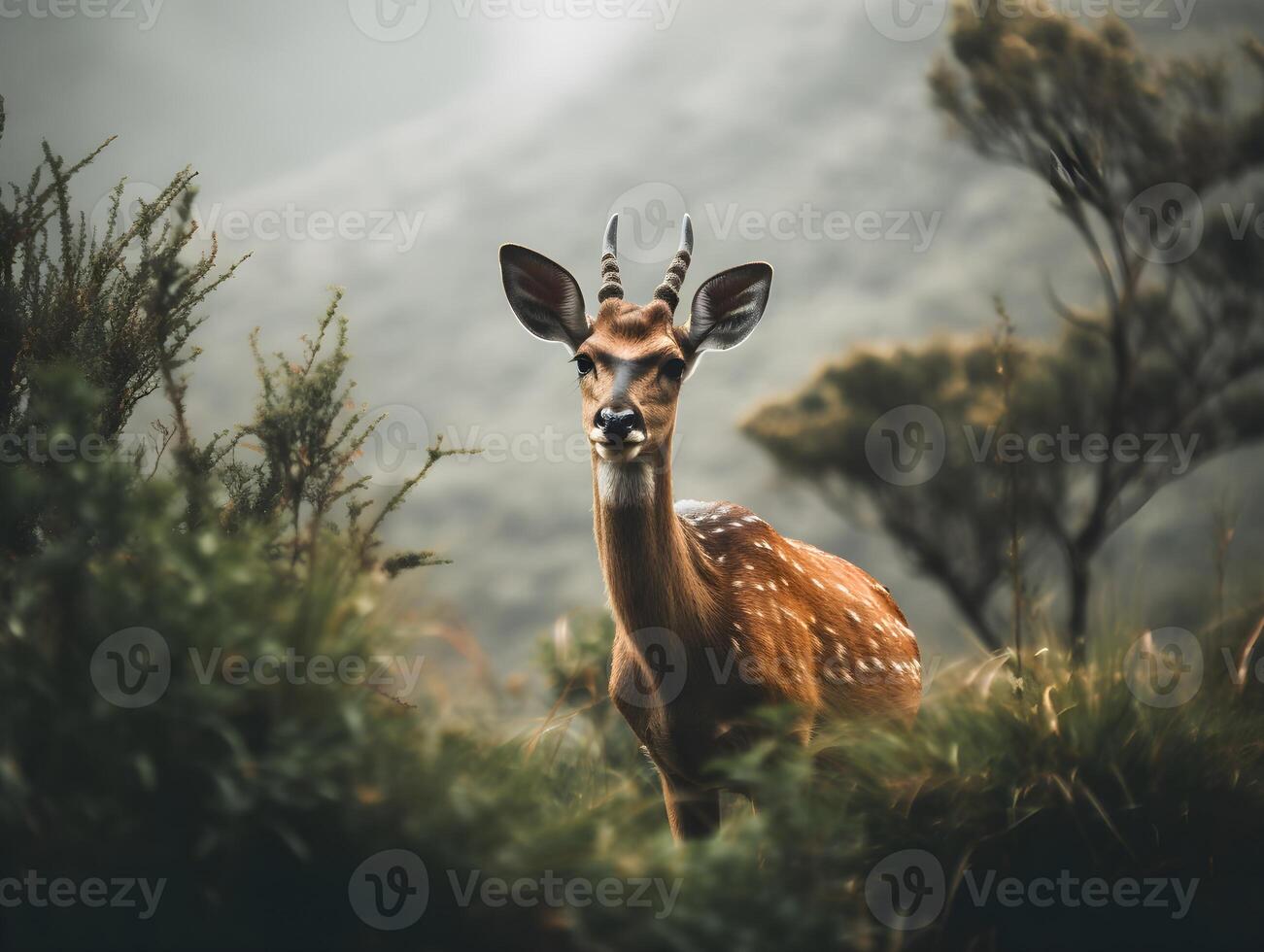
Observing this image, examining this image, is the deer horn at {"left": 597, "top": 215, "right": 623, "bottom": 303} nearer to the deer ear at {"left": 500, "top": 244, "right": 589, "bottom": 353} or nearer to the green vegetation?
the deer ear at {"left": 500, "top": 244, "right": 589, "bottom": 353}

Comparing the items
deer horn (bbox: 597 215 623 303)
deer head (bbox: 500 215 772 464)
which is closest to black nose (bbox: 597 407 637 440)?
deer head (bbox: 500 215 772 464)

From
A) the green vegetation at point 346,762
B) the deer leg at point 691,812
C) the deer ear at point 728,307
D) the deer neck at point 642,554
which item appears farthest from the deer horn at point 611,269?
the deer leg at point 691,812

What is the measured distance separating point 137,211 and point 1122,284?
9988 millimetres

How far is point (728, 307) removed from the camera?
538 centimetres

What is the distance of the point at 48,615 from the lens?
3268 millimetres

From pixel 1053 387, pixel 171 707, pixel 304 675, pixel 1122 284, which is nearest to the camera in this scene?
pixel 171 707

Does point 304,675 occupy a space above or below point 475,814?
above

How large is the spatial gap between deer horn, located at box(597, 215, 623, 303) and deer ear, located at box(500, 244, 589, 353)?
0.41ft

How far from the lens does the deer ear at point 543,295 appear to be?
5211 millimetres

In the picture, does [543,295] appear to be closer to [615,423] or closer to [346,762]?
[615,423]

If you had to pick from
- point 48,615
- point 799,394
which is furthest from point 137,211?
point 799,394

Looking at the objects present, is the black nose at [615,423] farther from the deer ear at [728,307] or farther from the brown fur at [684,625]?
the deer ear at [728,307]

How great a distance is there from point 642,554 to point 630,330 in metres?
1.04

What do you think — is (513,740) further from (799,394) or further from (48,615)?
(799,394)
